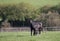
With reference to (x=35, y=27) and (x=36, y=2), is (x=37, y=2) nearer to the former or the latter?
(x=36, y=2)

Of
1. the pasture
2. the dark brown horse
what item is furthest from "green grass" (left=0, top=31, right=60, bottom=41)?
the pasture

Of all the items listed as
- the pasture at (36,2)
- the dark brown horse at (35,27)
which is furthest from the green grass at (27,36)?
the pasture at (36,2)

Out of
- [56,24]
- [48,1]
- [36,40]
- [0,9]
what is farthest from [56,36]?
[0,9]

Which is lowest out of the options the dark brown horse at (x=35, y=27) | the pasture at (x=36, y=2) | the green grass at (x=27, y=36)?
the green grass at (x=27, y=36)

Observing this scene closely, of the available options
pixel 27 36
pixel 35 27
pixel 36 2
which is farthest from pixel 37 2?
pixel 27 36

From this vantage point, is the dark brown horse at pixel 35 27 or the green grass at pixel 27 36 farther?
the dark brown horse at pixel 35 27

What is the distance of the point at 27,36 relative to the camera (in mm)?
1685

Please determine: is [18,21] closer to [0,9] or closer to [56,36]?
[0,9]

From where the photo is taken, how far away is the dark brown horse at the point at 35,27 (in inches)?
67.4

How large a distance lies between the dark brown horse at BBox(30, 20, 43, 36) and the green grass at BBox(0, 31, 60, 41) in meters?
0.05

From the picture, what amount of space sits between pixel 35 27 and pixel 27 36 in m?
0.15

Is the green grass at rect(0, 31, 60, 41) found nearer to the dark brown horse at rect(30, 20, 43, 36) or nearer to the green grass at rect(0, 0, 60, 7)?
the dark brown horse at rect(30, 20, 43, 36)

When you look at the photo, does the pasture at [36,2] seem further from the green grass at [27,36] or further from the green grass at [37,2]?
the green grass at [27,36]

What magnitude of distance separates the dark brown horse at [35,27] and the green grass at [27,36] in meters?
0.05
